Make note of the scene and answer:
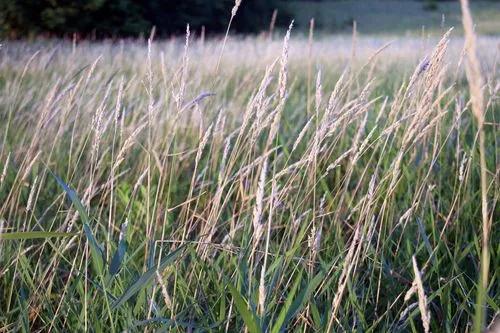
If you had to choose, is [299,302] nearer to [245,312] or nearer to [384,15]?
[245,312]

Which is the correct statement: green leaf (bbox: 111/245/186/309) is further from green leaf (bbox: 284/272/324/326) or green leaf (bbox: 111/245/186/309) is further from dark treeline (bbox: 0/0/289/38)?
dark treeline (bbox: 0/0/289/38)

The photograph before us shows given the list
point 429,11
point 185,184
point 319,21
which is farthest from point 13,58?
point 429,11

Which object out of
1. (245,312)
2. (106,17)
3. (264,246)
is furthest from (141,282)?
(106,17)

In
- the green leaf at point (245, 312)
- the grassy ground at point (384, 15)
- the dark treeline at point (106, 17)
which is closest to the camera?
the green leaf at point (245, 312)

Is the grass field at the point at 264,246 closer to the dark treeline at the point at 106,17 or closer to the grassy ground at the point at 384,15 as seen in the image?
the dark treeline at the point at 106,17

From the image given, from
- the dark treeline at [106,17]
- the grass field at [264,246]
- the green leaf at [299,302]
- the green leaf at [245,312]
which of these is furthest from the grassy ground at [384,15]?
the green leaf at [245,312]

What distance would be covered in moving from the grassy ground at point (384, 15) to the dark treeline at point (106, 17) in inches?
253

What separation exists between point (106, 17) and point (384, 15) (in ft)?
51.7

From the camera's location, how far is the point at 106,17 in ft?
50.9

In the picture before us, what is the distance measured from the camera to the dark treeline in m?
13.9

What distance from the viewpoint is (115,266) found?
118 cm

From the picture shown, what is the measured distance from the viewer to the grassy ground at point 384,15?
2337 centimetres

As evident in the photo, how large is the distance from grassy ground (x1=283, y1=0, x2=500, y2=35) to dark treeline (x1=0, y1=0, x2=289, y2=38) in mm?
6420

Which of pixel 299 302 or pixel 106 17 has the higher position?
pixel 299 302
